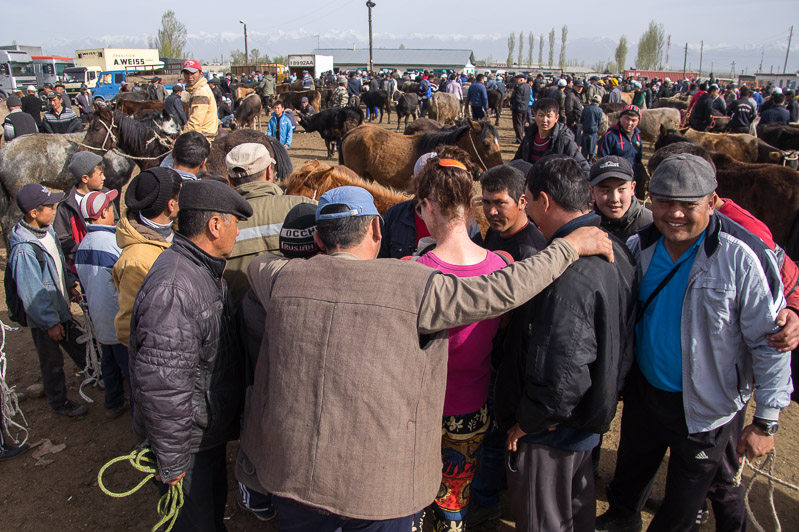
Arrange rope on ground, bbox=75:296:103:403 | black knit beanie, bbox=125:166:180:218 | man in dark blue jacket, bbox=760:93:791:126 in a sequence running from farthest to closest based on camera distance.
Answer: man in dark blue jacket, bbox=760:93:791:126 < rope on ground, bbox=75:296:103:403 < black knit beanie, bbox=125:166:180:218

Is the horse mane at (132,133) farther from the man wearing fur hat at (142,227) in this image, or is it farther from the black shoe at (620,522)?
the black shoe at (620,522)

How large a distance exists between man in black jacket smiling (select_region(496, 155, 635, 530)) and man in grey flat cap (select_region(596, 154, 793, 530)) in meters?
0.15

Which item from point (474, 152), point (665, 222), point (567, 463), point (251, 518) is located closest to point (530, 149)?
point (474, 152)

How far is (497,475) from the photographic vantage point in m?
2.81

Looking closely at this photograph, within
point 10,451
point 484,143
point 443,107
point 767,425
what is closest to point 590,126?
point 484,143

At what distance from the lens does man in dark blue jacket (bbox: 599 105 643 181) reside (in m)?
5.88

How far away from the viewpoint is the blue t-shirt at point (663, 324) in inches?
81.4

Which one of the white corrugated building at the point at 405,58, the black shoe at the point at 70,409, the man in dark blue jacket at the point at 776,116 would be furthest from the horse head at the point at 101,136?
the white corrugated building at the point at 405,58

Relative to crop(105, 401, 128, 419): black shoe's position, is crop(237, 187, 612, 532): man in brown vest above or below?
above

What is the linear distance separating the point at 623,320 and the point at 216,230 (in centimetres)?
179

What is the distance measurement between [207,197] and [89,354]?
304 cm

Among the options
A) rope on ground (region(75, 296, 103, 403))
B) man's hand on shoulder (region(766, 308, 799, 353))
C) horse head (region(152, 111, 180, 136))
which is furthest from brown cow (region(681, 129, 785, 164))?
rope on ground (region(75, 296, 103, 403))

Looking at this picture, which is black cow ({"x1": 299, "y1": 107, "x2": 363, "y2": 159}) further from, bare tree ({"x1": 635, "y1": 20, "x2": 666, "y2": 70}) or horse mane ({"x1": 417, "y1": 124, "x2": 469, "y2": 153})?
bare tree ({"x1": 635, "y1": 20, "x2": 666, "y2": 70})

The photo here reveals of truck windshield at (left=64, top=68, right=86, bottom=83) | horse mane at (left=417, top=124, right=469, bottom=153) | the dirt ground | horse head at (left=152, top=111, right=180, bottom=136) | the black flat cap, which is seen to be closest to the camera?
the black flat cap
